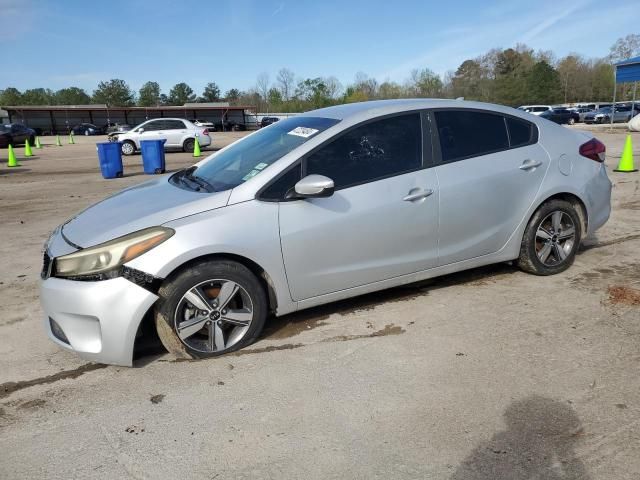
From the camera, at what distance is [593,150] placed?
4.81 m

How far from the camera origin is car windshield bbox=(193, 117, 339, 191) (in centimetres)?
376

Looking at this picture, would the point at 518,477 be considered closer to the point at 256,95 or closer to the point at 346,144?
the point at 346,144

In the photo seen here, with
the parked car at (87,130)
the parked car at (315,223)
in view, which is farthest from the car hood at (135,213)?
the parked car at (87,130)

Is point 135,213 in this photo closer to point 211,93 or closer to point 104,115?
point 104,115

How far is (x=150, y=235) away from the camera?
10.6ft

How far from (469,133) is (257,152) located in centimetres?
176

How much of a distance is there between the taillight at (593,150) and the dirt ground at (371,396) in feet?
3.91

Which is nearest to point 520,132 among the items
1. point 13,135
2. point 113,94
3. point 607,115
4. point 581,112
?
point 13,135

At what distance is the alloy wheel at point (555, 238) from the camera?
4617mm

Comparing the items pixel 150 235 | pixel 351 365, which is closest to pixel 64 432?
pixel 150 235

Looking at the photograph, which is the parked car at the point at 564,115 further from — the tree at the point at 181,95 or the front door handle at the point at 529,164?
the tree at the point at 181,95

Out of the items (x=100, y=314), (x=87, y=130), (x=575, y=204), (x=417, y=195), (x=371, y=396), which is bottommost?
(x=371, y=396)

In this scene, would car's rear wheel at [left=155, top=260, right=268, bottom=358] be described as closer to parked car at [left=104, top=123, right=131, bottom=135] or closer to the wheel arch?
the wheel arch

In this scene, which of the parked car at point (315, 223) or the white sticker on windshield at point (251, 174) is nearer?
the parked car at point (315, 223)
